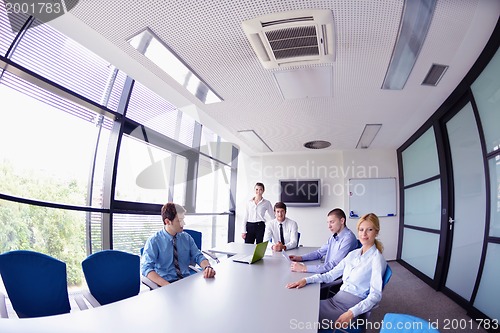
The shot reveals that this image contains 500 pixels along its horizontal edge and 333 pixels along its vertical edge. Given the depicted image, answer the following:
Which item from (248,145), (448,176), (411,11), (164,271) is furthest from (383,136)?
(164,271)

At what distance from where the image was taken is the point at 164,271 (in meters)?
2.53

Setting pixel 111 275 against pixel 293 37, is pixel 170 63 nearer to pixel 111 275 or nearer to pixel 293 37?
pixel 293 37

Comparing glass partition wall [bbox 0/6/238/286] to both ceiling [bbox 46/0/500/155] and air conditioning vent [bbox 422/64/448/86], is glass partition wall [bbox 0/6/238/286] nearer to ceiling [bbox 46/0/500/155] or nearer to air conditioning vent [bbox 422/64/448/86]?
ceiling [bbox 46/0/500/155]

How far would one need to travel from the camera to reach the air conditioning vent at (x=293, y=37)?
2.24 m

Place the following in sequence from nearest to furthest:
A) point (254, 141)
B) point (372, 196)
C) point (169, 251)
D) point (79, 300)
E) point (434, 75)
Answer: point (79, 300)
point (169, 251)
point (434, 75)
point (254, 141)
point (372, 196)

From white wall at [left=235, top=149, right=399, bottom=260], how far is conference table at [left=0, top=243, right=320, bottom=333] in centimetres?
539

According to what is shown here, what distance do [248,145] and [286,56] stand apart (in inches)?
155

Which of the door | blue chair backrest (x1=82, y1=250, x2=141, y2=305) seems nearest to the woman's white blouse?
blue chair backrest (x1=82, y1=250, x2=141, y2=305)

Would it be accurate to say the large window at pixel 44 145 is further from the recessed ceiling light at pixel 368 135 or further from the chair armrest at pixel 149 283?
the recessed ceiling light at pixel 368 135

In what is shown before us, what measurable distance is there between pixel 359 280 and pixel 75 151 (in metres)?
3.39

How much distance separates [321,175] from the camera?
733 cm

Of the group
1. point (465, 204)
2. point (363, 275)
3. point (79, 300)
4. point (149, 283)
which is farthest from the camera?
point (465, 204)

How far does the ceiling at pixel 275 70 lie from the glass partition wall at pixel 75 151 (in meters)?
0.51

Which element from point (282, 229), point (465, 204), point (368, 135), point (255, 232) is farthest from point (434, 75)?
point (255, 232)
